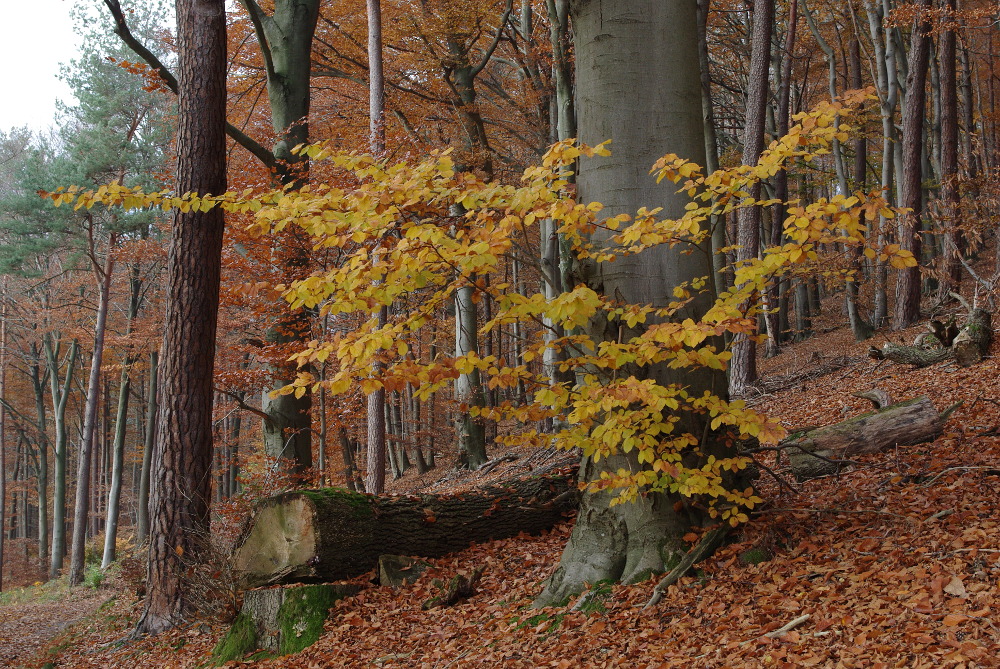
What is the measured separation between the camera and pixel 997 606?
9.03 feet

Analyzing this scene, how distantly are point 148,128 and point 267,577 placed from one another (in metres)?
15.1

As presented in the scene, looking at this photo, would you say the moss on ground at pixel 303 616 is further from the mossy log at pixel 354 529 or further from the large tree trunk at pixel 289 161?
the large tree trunk at pixel 289 161

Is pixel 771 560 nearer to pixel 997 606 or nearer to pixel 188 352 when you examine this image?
pixel 997 606

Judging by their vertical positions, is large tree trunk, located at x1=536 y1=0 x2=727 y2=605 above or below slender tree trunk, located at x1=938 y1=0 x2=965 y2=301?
below

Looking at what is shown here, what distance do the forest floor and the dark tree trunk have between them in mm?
689

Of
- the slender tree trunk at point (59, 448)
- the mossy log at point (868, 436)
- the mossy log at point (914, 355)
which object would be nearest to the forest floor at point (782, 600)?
the mossy log at point (868, 436)

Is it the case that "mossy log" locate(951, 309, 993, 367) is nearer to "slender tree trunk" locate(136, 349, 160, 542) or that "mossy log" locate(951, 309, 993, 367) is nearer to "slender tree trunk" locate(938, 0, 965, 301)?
"slender tree trunk" locate(938, 0, 965, 301)

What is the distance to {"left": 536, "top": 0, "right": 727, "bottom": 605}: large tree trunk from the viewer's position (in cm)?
418

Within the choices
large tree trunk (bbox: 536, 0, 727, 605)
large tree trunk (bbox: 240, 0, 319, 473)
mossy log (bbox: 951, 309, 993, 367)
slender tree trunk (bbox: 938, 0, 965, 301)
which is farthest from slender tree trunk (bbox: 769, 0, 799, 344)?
large tree trunk (bbox: 536, 0, 727, 605)

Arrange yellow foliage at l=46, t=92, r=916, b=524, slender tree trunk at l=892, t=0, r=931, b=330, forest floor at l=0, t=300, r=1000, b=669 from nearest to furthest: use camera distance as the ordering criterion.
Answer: forest floor at l=0, t=300, r=1000, b=669
yellow foliage at l=46, t=92, r=916, b=524
slender tree trunk at l=892, t=0, r=931, b=330

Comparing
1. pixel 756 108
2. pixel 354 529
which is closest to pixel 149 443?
pixel 354 529

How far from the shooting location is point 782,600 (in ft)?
11.3

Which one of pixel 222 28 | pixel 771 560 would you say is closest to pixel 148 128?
pixel 222 28

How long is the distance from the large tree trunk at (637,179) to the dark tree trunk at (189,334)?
3844 millimetres
